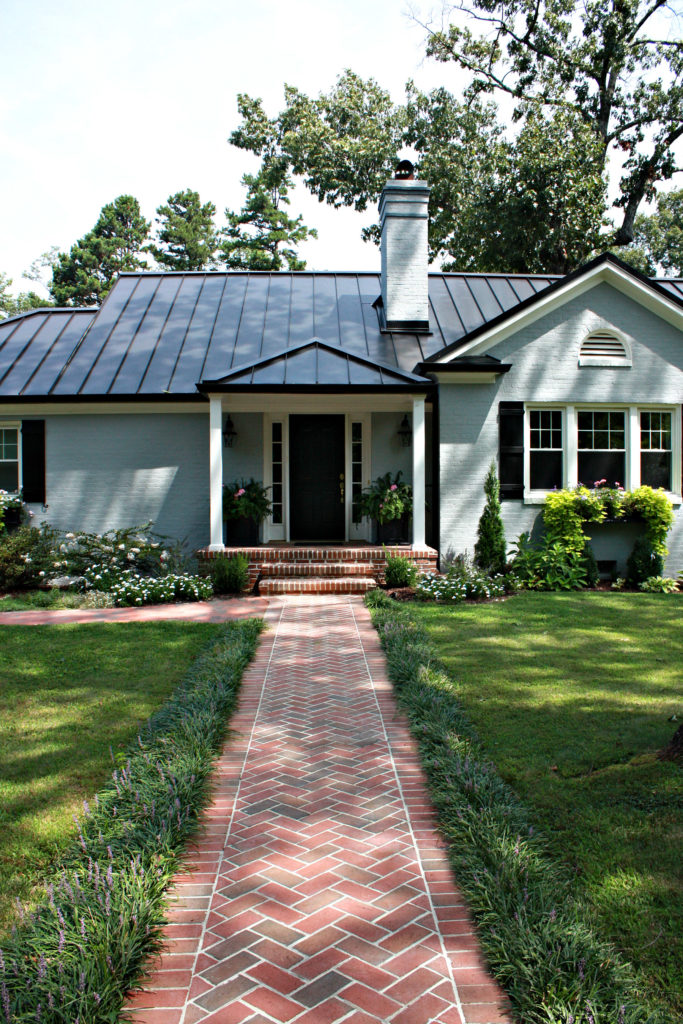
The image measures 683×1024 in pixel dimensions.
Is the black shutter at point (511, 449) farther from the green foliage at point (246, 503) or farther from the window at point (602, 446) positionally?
the green foliage at point (246, 503)

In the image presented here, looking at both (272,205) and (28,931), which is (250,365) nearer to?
(28,931)

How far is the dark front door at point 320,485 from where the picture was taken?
1240 cm

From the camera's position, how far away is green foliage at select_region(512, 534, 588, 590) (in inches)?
418

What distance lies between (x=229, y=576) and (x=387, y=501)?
267cm

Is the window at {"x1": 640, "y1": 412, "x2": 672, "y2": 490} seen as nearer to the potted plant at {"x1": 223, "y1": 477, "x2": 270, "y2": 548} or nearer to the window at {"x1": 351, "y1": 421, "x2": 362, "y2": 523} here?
the window at {"x1": 351, "y1": 421, "x2": 362, "y2": 523}

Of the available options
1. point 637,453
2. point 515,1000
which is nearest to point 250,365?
point 637,453

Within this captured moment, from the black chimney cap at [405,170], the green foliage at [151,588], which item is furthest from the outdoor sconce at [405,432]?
the black chimney cap at [405,170]

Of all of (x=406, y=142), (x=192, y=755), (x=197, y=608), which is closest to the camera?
(x=192, y=755)

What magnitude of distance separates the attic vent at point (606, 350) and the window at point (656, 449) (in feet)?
3.34

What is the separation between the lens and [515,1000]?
2.24 metres

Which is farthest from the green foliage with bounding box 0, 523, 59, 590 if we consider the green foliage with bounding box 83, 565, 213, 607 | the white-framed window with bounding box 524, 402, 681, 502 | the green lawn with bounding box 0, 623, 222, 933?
the white-framed window with bounding box 524, 402, 681, 502

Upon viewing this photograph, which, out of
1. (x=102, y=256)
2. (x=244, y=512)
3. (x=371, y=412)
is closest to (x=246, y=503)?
(x=244, y=512)

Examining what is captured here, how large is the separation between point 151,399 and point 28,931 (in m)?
9.90

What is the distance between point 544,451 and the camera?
1162 cm
